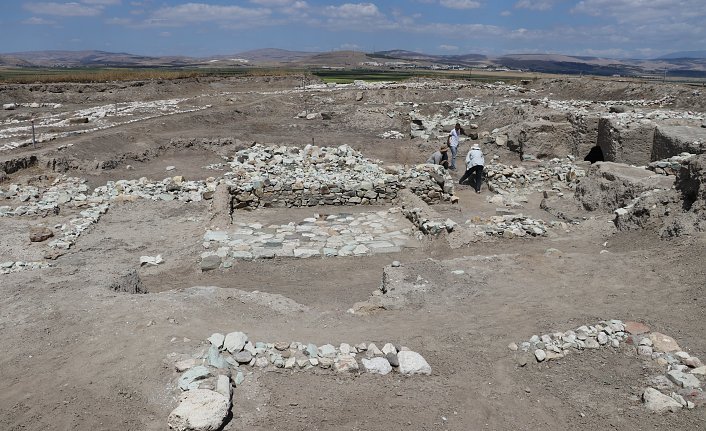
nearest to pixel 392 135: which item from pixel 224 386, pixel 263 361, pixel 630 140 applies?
pixel 630 140

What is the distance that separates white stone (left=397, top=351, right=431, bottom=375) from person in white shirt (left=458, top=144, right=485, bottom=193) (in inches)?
371

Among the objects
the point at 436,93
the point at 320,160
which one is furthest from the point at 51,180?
the point at 436,93

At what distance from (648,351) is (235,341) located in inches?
166

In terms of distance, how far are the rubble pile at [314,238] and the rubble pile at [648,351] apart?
4333mm

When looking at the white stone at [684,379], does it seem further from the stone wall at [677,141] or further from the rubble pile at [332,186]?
the stone wall at [677,141]

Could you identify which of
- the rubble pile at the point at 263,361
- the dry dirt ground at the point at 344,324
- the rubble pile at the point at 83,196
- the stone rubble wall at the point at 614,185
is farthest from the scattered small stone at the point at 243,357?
the stone rubble wall at the point at 614,185

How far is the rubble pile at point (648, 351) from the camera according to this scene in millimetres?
4105

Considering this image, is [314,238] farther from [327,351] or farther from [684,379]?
[684,379]

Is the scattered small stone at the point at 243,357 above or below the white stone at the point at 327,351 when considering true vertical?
above

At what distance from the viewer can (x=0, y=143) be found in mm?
16156

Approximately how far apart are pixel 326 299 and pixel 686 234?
5.65 m

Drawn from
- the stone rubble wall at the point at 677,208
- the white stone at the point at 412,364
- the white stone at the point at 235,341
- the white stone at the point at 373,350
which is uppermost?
the stone rubble wall at the point at 677,208

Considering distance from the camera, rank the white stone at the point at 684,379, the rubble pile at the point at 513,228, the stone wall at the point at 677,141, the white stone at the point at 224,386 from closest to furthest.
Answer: the white stone at the point at 224,386
the white stone at the point at 684,379
the rubble pile at the point at 513,228
the stone wall at the point at 677,141

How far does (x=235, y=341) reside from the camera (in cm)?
478
